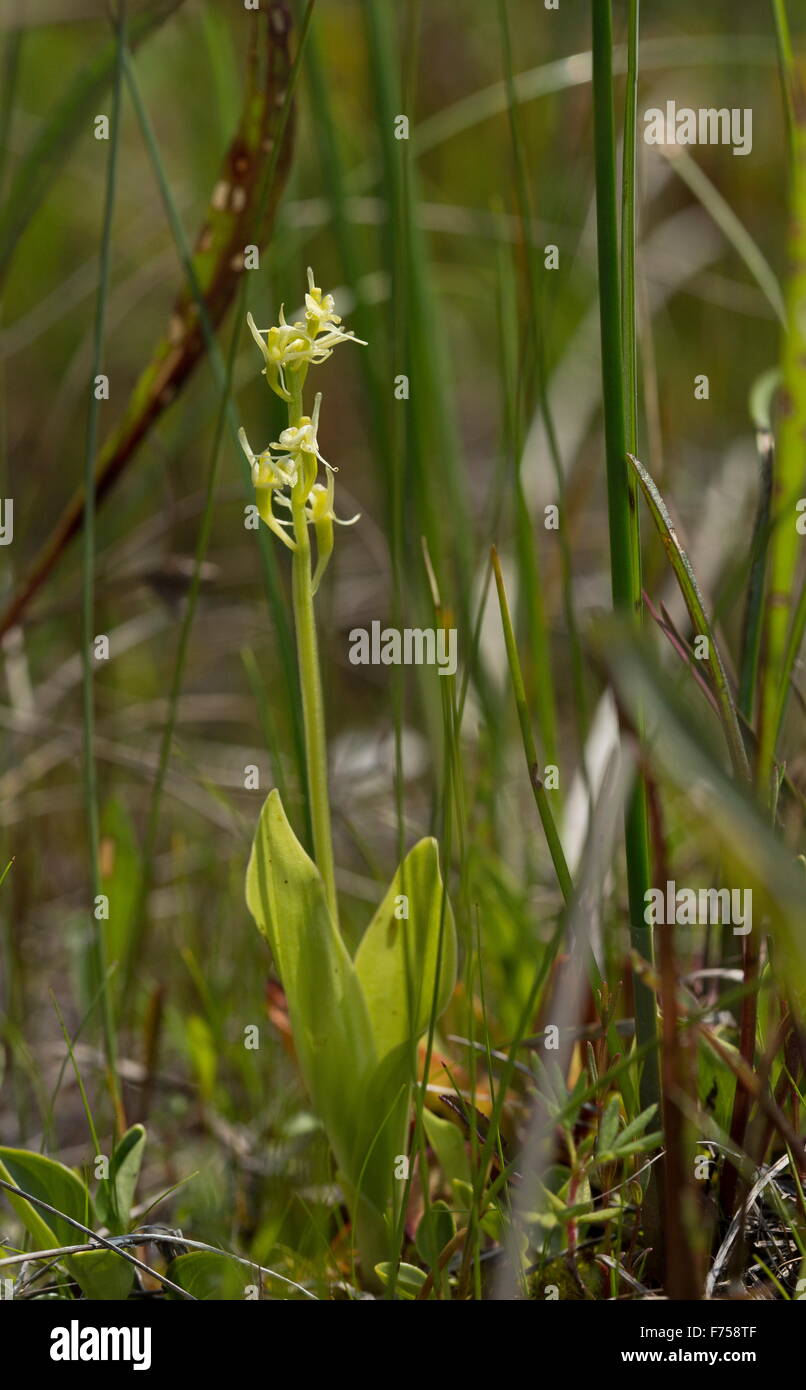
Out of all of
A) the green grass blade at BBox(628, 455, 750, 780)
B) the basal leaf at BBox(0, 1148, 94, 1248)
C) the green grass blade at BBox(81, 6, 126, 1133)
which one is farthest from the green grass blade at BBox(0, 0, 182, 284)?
the basal leaf at BBox(0, 1148, 94, 1248)

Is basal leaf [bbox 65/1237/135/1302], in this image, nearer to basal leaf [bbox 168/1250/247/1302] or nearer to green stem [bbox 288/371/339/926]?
basal leaf [bbox 168/1250/247/1302]

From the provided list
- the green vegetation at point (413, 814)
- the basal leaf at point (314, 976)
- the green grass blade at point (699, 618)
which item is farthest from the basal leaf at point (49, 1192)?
the green grass blade at point (699, 618)

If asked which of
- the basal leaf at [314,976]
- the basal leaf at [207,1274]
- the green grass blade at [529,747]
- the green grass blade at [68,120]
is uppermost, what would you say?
the green grass blade at [68,120]

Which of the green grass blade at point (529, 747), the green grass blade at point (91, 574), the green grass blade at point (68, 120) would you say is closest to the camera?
the green grass blade at point (529, 747)

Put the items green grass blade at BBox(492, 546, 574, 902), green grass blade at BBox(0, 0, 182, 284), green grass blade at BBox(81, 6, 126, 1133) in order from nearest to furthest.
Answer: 1. green grass blade at BBox(492, 546, 574, 902)
2. green grass blade at BBox(81, 6, 126, 1133)
3. green grass blade at BBox(0, 0, 182, 284)

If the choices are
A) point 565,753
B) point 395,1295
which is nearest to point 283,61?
point 395,1295

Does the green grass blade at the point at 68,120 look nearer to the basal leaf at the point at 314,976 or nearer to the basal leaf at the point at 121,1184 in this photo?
the basal leaf at the point at 314,976

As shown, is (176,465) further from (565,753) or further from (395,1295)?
(395,1295)
